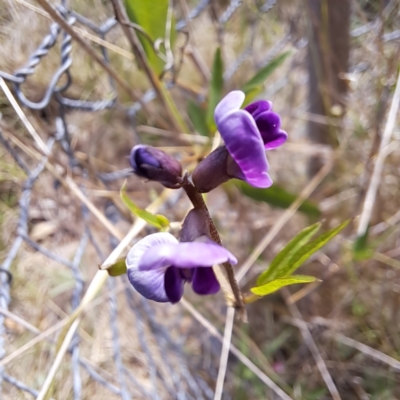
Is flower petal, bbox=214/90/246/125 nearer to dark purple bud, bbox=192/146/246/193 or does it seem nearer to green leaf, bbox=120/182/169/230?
dark purple bud, bbox=192/146/246/193

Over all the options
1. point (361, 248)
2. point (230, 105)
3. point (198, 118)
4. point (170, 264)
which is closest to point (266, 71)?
point (198, 118)

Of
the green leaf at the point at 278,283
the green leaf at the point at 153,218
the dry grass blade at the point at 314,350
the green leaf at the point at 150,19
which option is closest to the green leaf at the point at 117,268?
the green leaf at the point at 153,218

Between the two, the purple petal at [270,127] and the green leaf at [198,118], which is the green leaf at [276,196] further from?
the purple petal at [270,127]

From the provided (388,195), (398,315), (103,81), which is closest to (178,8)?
(103,81)

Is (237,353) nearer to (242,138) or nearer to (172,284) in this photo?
(172,284)

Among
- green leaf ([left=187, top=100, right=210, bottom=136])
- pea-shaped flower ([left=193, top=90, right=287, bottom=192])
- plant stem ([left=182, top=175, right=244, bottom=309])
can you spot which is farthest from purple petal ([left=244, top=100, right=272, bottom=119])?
green leaf ([left=187, top=100, right=210, bottom=136])
